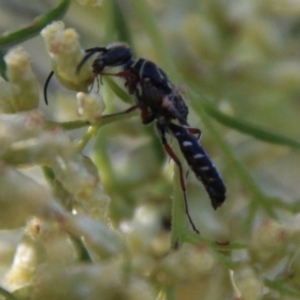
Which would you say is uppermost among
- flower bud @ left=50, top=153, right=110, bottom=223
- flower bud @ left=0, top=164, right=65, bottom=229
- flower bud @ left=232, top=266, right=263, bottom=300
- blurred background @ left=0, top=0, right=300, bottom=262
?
flower bud @ left=0, top=164, right=65, bottom=229

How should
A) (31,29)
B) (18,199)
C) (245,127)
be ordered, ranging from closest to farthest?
1. (18,199)
2. (31,29)
3. (245,127)

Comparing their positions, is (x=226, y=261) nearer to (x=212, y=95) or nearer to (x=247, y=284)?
(x=247, y=284)

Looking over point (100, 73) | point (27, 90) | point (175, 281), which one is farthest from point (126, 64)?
point (175, 281)

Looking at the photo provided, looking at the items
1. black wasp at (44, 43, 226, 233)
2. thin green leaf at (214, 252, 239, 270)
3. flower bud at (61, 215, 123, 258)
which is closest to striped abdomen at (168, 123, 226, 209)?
black wasp at (44, 43, 226, 233)

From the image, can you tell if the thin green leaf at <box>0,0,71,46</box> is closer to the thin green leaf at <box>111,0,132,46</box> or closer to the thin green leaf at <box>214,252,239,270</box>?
the thin green leaf at <box>111,0,132,46</box>

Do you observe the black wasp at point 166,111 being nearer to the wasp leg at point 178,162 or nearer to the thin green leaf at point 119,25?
the wasp leg at point 178,162

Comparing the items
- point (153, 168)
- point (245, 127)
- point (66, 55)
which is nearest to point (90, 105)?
point (66, 55)
